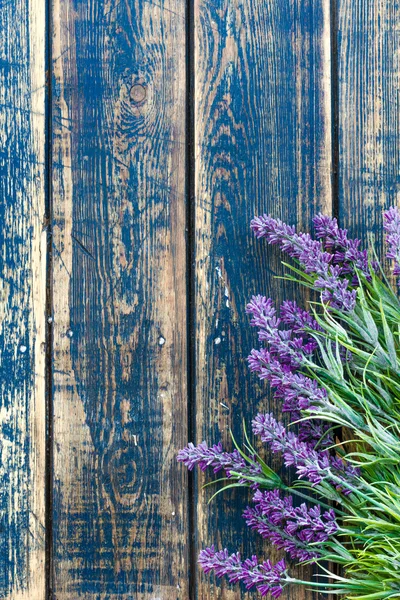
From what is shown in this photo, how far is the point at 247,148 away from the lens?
906mm

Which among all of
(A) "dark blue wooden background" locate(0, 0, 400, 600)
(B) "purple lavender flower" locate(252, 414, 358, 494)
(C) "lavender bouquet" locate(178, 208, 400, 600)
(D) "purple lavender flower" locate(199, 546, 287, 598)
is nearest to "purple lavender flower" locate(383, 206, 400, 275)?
(C) "lavender bouquet" locate(178, 208, 400, 600)

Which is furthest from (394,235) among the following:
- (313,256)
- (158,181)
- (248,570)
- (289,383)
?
(248,570)

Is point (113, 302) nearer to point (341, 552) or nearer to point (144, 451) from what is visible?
point (144, 451)

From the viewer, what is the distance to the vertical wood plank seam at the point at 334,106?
2.99 feet

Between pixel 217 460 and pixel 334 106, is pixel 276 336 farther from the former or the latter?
pixel 334 106

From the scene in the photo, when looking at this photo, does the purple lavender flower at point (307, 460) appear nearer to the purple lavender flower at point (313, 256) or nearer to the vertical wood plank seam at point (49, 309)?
the purple lavender flower at point (313, 256)

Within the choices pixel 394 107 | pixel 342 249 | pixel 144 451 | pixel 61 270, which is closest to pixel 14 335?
pixel 61 270

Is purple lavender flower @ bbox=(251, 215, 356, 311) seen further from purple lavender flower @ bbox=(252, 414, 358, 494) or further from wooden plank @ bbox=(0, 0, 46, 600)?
wooden plank @ bbox=(0, 0, 46, 600)

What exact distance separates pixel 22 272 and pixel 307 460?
491 millimetres

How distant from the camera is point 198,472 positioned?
89 centimetres

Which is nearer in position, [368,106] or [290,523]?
[290,523]

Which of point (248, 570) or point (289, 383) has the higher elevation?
point (289, 383)

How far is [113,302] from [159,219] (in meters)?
0.14

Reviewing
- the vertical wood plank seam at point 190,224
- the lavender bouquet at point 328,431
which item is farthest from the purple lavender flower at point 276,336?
the vertical wood plank seam at point 190,224
